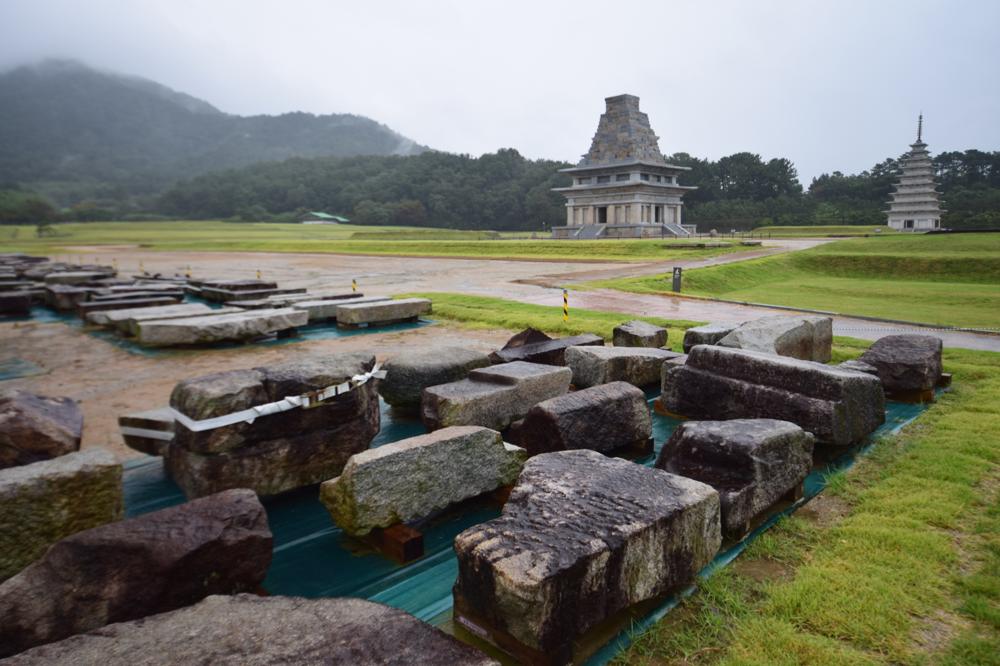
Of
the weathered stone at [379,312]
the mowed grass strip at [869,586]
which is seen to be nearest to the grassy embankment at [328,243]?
the weathered stone at [379,312]

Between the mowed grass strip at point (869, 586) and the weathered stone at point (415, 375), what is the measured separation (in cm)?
329

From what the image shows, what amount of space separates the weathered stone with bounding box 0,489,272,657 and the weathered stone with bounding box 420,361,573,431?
202cm

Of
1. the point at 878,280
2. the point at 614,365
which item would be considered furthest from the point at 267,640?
the point at 878,280

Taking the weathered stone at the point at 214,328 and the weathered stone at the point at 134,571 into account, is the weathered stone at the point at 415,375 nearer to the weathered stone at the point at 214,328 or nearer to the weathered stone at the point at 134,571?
the weathered stone at the point at 134,571

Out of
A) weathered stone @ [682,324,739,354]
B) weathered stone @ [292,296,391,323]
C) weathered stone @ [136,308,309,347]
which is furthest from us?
weathered stone @ [292,296,391,323]

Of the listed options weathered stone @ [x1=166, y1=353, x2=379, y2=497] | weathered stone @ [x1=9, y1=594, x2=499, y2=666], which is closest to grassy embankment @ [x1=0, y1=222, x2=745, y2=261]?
weathered stone @ [x1=166, y1=353, x2=379, y2=497]

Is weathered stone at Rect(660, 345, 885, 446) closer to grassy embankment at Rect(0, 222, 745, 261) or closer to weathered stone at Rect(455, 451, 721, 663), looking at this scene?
weathered stone at Rect(455, 451, 721, 663)

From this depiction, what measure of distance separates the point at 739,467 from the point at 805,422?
1346 millimetres

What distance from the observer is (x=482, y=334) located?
33.9 feet

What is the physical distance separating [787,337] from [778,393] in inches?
91.3

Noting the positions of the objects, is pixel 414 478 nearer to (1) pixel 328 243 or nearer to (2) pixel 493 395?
(2) pixel 493 395

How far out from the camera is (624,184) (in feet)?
156

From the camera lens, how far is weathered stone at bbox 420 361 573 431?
4.86m

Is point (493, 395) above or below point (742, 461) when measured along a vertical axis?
above
